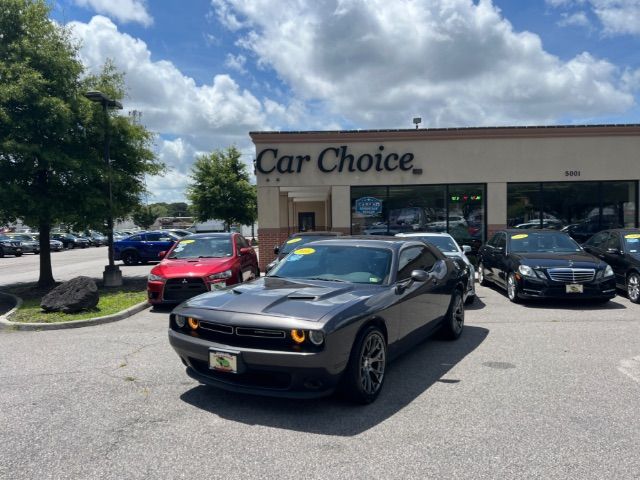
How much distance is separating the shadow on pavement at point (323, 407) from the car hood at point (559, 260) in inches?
186

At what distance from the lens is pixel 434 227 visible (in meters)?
17.3

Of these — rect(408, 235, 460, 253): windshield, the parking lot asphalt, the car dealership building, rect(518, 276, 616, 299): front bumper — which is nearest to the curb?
the parking lot asphalt

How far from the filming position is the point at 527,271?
9430mm

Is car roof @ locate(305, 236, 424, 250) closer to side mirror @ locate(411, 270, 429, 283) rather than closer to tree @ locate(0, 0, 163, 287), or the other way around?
side mirror @ locate(411, 270, 429, 283)

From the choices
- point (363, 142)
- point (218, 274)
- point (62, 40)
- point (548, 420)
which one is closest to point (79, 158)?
point (62, 40)

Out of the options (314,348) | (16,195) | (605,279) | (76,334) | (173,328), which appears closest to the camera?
(314,348)

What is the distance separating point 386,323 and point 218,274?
5365 millimetres

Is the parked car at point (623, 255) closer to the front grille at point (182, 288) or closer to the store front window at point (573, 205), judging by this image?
the store front window at point (573, 205)

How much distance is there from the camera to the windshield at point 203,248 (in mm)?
10688

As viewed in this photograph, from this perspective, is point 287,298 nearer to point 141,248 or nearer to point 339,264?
point 339,264

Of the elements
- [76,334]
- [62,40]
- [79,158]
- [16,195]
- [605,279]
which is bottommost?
[76,334]

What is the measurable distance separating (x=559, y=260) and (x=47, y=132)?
38.3ft

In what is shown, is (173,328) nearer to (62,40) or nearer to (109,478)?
(109,478)

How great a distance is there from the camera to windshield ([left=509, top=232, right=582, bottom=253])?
34.3 ft
